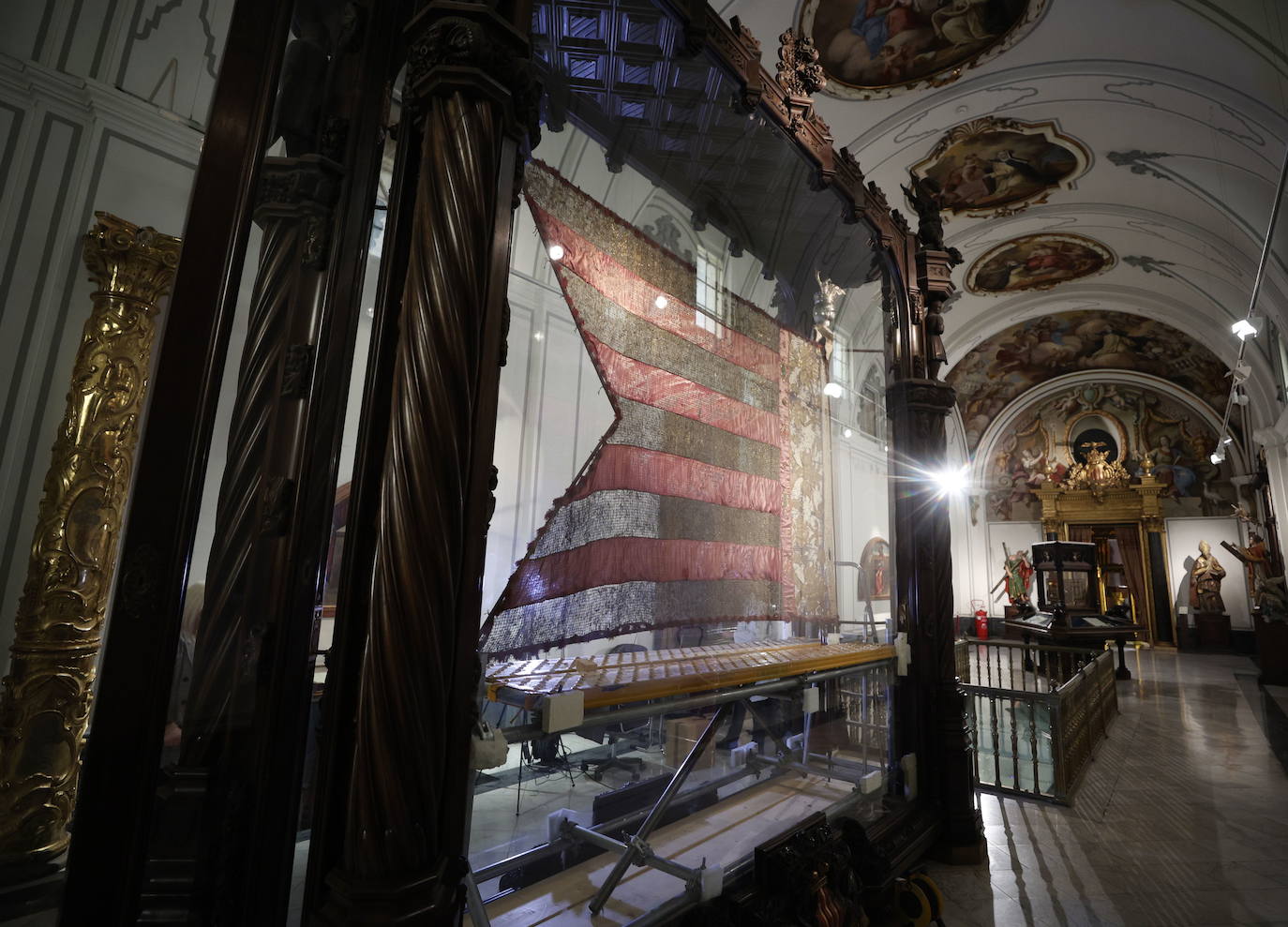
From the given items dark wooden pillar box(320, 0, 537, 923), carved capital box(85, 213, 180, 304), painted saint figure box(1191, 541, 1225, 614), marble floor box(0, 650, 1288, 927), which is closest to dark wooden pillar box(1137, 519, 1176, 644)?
painted saint figure box(1191, 541, 1225, 614)

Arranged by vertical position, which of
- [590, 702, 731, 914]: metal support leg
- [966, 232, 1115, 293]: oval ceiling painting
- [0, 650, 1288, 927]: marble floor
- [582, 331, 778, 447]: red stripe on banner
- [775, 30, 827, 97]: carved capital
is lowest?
[0, 650, 1288, 927]: marble floor

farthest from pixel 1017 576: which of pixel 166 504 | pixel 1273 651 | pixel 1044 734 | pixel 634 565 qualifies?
pixel 166 504

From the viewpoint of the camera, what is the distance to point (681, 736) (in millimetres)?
2777

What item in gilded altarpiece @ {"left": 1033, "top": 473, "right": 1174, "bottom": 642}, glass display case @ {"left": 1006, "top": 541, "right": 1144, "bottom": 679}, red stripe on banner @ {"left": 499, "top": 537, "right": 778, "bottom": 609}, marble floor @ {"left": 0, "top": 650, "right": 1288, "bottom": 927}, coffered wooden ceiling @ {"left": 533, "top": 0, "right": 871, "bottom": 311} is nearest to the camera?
red stripe on banner @ {"left": 499, "top": 537, "right": 778, "bottom": 609}

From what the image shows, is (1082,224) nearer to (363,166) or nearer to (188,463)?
(363,166)

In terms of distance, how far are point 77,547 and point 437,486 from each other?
320 cm

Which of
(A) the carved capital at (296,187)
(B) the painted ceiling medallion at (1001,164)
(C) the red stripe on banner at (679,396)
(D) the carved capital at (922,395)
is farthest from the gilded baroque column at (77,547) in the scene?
(B) the painted ceiling medallion at (1001,164)

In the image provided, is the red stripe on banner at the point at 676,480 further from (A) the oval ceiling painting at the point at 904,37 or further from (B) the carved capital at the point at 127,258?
(A) the oval ceiling painting at the point at 904,37

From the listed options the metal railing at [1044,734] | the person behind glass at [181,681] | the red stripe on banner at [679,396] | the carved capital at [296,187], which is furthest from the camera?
the metal railing at [1044,734]

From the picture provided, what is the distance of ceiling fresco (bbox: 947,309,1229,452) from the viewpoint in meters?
15.2

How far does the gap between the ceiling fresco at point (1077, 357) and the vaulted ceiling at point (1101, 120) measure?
12.6 ft

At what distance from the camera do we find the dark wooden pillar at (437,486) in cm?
119

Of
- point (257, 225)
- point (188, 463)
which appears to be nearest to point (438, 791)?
point (188, 463)

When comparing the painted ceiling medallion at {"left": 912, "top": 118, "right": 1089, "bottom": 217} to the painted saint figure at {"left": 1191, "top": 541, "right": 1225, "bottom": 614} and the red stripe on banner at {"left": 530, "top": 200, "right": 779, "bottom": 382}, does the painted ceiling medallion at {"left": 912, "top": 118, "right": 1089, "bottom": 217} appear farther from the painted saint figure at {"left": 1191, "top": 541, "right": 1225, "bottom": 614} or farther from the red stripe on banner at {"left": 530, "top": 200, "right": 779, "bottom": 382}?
the painted saint figure at {"left": 1191, "top": 541, "right": 1225, "bottom": 614}
